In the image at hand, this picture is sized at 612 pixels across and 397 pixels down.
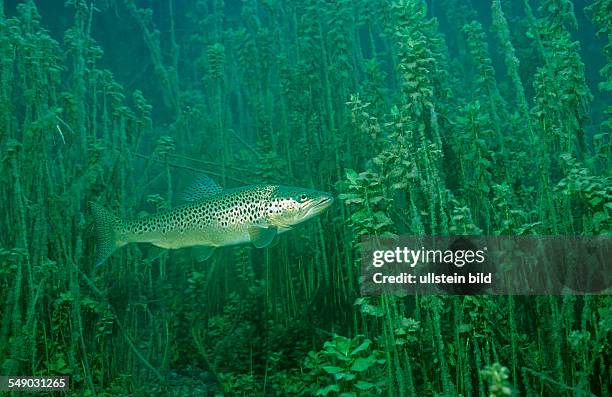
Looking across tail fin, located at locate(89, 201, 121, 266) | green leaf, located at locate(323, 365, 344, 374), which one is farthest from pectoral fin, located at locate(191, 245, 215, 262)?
green leaf, located at locate(323, 365, 344, 374)

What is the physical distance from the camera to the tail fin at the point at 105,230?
4602 millimetres

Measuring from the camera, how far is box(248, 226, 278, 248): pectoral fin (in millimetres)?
4570

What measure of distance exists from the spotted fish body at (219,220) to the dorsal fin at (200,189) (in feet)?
0.81

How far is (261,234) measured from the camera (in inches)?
184

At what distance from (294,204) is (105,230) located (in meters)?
1.94

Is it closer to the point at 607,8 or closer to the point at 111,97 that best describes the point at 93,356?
the point at 111,97

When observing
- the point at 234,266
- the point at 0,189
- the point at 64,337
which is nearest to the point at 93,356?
the point at 64,337

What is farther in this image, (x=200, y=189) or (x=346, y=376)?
(x=200, y=189)

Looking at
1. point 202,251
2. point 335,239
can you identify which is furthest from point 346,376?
point 335,239

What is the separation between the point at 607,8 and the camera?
4.52 m

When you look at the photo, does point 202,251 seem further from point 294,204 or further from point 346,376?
point 346,376

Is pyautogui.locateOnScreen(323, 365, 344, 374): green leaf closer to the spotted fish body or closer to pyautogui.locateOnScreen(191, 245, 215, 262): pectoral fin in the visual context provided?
the spotted fish body

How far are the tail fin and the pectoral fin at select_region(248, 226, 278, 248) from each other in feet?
4.48

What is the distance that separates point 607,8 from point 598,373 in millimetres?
3508
